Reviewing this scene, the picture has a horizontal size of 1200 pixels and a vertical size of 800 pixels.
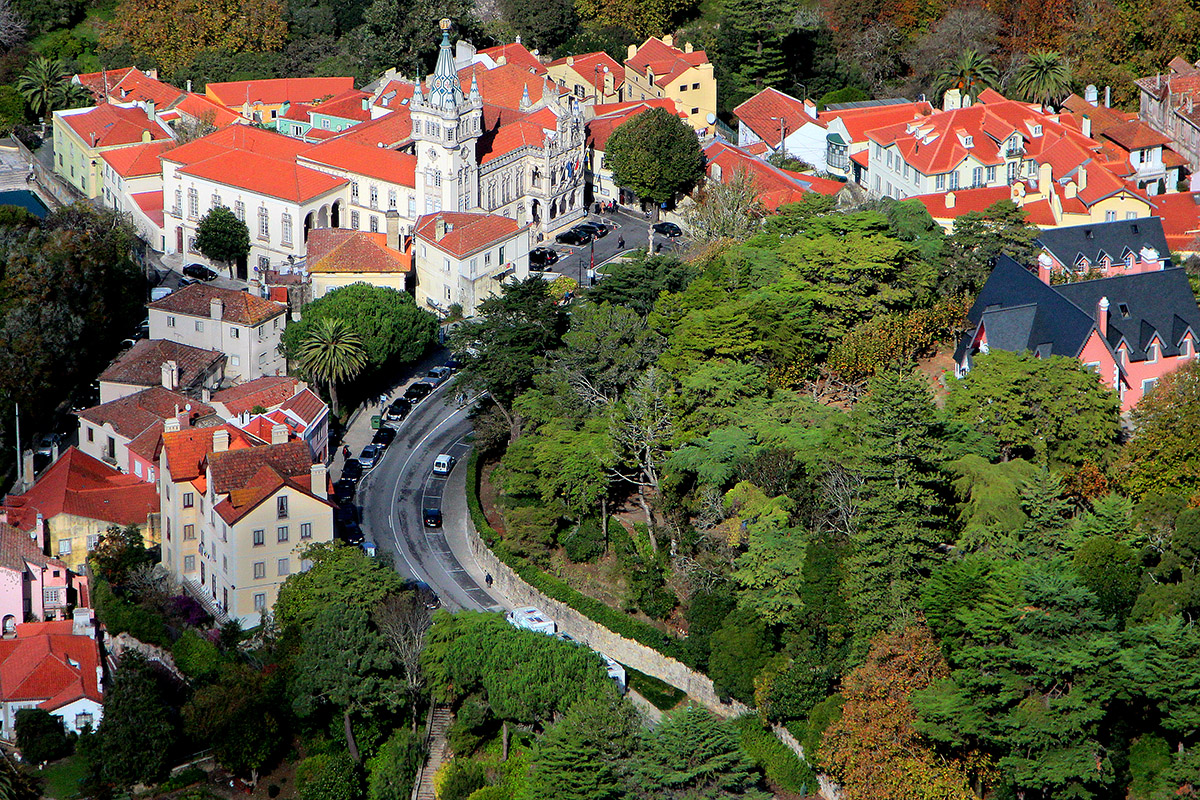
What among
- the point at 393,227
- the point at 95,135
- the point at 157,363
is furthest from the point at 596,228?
the point at 95,135

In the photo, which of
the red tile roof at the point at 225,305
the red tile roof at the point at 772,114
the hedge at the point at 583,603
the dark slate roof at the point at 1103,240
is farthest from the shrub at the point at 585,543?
the red tile roof at the point at 772,114

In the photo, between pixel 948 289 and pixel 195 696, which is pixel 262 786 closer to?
pixel 195 696

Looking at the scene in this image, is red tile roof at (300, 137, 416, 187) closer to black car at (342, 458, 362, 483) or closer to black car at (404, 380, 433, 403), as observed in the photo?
black car at (404, 380, 433, 403)

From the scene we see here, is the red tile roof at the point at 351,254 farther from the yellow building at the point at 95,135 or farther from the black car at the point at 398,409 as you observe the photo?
the yellow building at the point at 95,135

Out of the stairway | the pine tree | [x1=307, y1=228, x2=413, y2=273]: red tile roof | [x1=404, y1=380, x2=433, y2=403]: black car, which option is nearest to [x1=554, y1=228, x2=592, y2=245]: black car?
[x1=307, y1=228, x2=413, y2=273]: red tile roof

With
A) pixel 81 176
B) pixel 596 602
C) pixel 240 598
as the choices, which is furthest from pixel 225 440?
pixel 81 176
